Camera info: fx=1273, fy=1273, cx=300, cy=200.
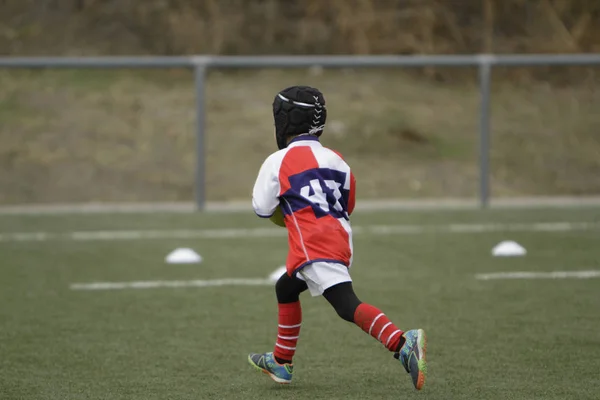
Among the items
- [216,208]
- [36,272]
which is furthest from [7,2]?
[36,272]

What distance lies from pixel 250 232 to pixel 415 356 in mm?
6549

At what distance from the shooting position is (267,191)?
5355mm

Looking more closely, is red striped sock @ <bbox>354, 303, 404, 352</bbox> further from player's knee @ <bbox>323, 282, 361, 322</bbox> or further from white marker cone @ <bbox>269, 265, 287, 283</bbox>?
white marker cone @ <bbox>269, 265, 287, 283</bbox>

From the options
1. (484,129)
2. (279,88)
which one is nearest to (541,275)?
(484,129)

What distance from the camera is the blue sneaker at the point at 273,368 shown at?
5.62 metres

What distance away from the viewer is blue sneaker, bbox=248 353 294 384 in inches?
221

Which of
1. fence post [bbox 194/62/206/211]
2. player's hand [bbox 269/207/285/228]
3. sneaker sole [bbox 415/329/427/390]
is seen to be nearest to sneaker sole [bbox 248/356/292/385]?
player's hand [bbox 269/207/285/228]

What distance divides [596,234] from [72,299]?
5.10m

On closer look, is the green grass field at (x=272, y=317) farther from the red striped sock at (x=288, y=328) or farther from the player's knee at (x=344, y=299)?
the player's knee at (x=344, y=299)

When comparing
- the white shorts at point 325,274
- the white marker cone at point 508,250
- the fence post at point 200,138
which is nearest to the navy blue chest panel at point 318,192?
the white shorts at point 325,274

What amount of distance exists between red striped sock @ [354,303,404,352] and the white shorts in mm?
150

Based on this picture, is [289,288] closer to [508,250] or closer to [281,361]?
[281,361]

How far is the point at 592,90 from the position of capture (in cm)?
2042

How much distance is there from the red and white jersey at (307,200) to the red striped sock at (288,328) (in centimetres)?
22
